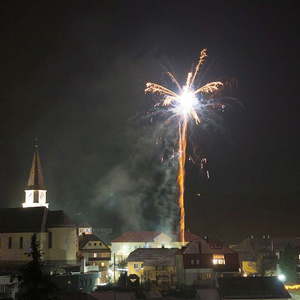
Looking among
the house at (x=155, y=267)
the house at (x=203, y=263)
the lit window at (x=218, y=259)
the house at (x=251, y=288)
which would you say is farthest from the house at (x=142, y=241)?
the house at (x=251, y=288)

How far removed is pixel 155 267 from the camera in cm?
6525

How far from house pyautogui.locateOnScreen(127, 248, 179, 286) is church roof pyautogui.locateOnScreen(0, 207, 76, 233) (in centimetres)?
1297

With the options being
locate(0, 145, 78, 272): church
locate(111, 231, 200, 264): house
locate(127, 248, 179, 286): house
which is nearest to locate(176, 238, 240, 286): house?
locate(127, 248, 179, 286): house

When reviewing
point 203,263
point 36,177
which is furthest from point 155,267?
point 36,177

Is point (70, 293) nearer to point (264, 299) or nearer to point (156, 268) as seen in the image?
point (264, 299)

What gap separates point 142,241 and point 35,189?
1838 cm

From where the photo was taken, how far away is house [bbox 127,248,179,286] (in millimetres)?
64125

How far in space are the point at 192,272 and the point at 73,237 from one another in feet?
68.0

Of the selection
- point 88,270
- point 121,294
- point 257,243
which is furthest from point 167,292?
point 257,243

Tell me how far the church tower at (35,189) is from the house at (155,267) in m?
21.7

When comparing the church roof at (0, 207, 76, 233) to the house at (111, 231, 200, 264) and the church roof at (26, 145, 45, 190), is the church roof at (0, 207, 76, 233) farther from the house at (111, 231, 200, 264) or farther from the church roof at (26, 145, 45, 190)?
the house at (111, 231, 200, 264)

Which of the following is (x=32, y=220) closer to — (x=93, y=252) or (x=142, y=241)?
(x=93, y=252)

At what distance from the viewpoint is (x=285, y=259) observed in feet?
244

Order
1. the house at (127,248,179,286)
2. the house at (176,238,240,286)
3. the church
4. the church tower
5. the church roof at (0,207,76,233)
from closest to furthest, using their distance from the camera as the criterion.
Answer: the house at (176,238,240,286)
the house at (127,248,179,286)
the church
the church roof at (0,207,76,233)
the church tower
